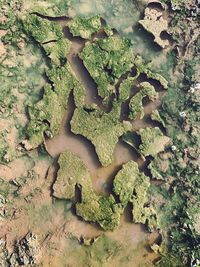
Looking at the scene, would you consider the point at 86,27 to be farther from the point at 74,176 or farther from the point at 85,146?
the point at 74,176

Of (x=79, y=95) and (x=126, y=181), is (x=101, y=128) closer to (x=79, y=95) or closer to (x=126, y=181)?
(x=79, y=95)

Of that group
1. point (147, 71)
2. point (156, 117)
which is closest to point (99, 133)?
point (156, 117)

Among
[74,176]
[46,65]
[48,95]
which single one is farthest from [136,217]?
[46,65]

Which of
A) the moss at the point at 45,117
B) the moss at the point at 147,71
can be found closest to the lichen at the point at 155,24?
the moss at the point at 147,71

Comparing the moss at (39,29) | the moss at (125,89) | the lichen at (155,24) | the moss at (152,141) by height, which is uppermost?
the lichen at (155,24)

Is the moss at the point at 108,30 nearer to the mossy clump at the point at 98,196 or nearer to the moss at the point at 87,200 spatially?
the mossy clump at the point at 98,196

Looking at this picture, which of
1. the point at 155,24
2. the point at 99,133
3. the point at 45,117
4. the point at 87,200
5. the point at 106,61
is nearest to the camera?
the point at 87,200

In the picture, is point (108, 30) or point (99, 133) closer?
point (99, 133)

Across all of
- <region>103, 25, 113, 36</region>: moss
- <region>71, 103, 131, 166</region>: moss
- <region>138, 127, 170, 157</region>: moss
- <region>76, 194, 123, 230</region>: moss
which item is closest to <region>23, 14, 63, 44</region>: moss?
<region>103, 25, 113, 36</region>: moss
